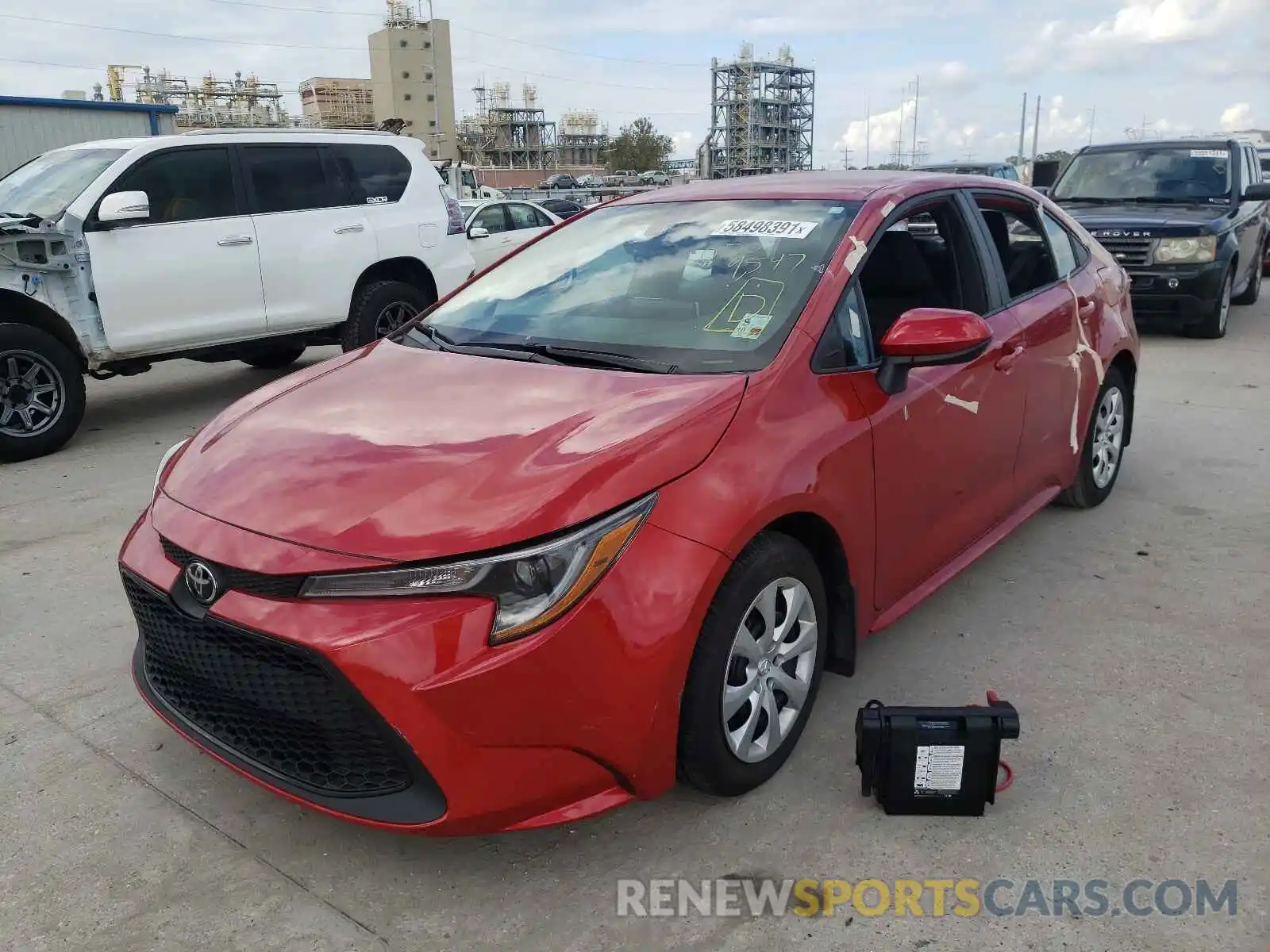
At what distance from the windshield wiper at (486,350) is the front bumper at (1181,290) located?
789cm

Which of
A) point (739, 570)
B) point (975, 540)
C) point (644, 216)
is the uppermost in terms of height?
point (644, 216)

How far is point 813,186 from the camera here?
11.5ft

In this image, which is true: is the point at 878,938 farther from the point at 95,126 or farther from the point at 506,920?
the point at 95,126

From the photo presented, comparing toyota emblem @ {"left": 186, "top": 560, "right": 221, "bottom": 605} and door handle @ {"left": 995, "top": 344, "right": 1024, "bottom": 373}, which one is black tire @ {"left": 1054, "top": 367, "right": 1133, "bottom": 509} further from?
toyota emblem @ {"left": 186, "top": 560, "right": 221, "bottom": 605}

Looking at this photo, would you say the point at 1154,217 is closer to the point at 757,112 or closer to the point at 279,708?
the point at 279,708

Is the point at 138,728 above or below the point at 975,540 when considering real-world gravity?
below

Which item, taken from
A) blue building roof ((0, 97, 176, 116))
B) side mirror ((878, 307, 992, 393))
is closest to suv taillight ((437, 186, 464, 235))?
side mirror ((878, 307, 992, 393))

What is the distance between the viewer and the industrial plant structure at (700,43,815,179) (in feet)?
380

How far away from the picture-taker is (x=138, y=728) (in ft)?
10.1

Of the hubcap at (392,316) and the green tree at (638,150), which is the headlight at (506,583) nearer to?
the hubcap at (392,316)

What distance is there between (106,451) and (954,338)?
5.40m

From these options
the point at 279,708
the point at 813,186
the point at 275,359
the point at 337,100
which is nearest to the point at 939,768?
the point at 279,708

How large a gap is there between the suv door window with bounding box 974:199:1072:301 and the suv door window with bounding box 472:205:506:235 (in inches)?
406

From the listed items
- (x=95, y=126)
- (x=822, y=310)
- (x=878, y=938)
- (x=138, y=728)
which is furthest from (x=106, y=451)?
(x=95, y=126)
